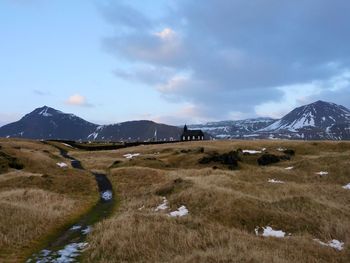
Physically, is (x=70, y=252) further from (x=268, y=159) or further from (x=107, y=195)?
(x=268, y=159)

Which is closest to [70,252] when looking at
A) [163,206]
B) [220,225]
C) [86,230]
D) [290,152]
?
[86,230]

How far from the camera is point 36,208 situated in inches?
1105

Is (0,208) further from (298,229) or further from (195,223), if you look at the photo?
(298,229)

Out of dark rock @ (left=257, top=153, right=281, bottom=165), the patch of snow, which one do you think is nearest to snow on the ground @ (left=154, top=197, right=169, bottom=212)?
the patch of snow

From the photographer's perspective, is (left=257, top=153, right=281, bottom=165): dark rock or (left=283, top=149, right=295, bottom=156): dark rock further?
(left=283, top=149, right=295, bottom=156): dark rock

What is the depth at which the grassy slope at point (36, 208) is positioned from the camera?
21266 mm

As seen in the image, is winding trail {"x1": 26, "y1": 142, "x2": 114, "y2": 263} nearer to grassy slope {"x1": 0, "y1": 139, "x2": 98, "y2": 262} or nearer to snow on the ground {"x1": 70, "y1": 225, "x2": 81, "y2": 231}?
snow on the ground {"x1": 70, "y1": 225, "x2": 81, "y2": 231}

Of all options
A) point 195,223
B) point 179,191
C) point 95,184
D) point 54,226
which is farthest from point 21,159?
point 195,223

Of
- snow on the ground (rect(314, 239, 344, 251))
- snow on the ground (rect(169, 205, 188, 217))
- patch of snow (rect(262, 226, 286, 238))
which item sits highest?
snow on the ground (rect(169, 205, 188, 217))

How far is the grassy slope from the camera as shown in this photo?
21266 mm

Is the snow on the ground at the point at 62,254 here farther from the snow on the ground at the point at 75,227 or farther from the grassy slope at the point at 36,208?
the snow on the ground at the point at 75,227

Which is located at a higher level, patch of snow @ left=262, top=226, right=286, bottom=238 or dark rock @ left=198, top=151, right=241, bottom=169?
dark rock @ left=198, top=151, right=241, bottom=169

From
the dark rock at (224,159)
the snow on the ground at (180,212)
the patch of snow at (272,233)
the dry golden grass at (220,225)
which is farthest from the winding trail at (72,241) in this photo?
the dark rock at (224,159)

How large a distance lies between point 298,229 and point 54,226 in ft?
49.5
